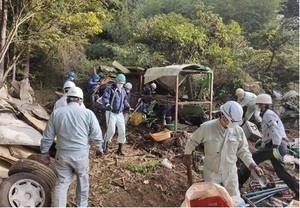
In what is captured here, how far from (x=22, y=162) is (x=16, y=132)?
1.23 meters

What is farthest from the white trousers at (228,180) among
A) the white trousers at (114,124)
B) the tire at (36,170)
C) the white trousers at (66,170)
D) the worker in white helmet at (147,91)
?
the worker in white helmet at (147,91)

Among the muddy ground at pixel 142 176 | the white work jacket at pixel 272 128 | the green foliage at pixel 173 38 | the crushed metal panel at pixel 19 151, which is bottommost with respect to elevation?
the muddy ground at pixel 142 176

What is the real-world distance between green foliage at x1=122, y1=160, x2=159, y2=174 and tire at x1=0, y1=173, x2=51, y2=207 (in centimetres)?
201

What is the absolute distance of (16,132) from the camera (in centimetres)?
504

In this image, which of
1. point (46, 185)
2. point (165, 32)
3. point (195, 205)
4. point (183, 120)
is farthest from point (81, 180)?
point (165, 32)

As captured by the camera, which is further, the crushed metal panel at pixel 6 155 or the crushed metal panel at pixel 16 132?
the crushed metal panel at pixel 16 132

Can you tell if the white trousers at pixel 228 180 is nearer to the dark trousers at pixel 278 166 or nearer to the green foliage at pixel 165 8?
the dark trousers at pixel 278 166

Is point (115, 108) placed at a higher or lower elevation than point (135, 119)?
higher

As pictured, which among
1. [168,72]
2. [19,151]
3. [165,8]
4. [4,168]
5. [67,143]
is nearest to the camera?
[67,143]

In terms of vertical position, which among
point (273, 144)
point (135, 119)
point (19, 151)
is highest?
point (273, 144)

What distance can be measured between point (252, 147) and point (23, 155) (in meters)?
5.36

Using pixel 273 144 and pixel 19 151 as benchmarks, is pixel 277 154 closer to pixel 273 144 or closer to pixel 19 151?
pixel 273 144

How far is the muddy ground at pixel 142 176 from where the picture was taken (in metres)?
4.64

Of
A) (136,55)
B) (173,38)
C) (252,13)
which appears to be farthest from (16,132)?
(252,13)
